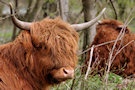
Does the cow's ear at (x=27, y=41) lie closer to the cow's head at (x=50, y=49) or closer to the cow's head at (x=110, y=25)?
the cow's head at (x=50, y=49)

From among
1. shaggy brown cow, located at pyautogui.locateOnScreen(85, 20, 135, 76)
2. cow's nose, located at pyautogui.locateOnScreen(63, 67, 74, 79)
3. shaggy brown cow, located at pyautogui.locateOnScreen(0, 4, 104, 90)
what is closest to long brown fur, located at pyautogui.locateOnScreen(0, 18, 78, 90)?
shaggy brown cow, located at pyautogui.locateOnScreen(0, 4, 104, 90)

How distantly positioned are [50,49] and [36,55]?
31cm

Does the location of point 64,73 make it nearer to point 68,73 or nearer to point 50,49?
point 68,73

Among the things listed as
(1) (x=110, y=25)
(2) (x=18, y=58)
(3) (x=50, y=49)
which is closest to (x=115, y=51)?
(1) (x=110, y=25)

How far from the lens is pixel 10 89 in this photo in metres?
3.82

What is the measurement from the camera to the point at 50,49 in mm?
3850

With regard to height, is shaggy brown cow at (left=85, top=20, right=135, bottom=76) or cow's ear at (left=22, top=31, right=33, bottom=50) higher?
cow's ear at (left=22, top=31, right=33, bottom=50)

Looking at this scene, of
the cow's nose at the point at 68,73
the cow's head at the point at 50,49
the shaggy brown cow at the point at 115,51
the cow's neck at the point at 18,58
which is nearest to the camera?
the cow's nose at the point at 68,73

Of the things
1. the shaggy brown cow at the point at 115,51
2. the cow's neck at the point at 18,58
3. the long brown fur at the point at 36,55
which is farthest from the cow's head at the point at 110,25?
the cow's neck at the point at 18,58

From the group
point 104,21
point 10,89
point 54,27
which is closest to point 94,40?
point 104,21

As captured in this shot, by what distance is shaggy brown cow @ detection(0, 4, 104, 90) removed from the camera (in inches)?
151

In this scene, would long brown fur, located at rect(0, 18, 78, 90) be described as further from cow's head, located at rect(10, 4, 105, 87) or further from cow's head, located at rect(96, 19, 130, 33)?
cow's head, located at rect(96, 19, 130, 33)

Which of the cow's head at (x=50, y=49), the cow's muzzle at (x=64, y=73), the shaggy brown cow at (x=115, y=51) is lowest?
the shaggy brown cow at (x=115, y=51)

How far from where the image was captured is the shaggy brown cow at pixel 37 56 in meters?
3.83
